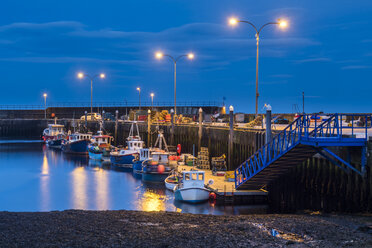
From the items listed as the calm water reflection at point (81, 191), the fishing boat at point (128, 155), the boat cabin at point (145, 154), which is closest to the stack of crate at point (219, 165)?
the calm water reflection at point (81, 191)

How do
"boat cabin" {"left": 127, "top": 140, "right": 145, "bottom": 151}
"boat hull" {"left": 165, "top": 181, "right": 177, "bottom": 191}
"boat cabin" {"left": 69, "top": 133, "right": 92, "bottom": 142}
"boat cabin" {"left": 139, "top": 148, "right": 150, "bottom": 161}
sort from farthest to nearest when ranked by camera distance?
"boat cabin" {"left": 69, "top": 133, "right": 92, "bottom": 142}, "boat cabin" {"left": 127, "top": 140, "right": 145, "bottom": 151}, "boat cabin" {"left": 139, "top": 148, "right": 150, "bottom": 161}, "boat hull" {"left": 165, "top": 181, "right": 177, "bottom": 191}

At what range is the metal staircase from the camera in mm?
22844

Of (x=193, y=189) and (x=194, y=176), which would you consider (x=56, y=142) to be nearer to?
(x=194, y=176)

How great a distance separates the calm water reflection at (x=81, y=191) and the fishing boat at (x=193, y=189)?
542 mm

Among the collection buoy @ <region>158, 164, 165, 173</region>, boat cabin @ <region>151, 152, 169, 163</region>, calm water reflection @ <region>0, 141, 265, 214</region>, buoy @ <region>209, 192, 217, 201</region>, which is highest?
boat cabin @ <region>151, 152, 169, 163</region>

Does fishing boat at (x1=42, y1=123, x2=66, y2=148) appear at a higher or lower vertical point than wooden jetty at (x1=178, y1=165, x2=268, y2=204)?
higher

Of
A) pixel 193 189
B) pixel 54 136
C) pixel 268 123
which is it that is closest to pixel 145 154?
pixel 193 189

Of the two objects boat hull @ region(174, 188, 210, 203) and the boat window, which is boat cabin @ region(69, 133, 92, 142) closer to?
boat hull @ region(174, 188, 210, 203)

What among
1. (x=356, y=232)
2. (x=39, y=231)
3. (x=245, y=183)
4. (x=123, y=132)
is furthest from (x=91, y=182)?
(x=123, y=132)

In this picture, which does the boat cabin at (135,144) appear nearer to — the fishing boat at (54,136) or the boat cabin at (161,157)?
the boat cabin at (161,157)

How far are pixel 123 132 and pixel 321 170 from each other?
5550 centimetres

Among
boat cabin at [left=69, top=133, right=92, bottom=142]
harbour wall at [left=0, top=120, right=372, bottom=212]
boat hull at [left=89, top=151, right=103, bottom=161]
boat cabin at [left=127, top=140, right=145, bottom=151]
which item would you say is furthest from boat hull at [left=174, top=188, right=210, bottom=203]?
boat cabin at [left=69, top=133, right=92, bottom=142]

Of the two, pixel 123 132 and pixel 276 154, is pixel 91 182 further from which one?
pixel 123 132

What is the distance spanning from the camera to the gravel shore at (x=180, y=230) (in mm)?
19500
